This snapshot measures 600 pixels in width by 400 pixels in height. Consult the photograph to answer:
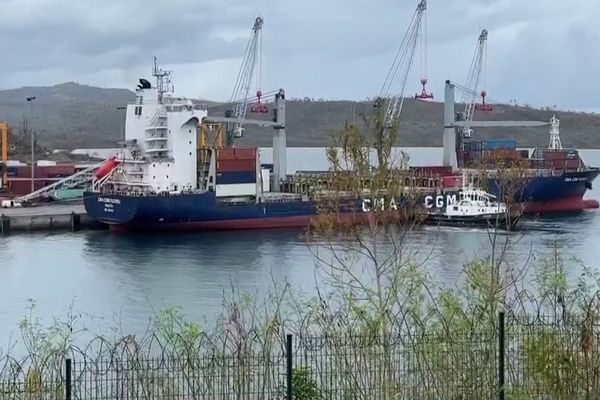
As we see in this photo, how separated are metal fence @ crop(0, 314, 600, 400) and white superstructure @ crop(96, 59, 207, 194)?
33322 millimetres

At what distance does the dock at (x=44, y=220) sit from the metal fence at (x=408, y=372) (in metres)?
31.1

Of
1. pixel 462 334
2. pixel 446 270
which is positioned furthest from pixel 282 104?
pixel 462 334

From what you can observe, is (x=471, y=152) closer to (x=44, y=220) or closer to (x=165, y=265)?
(x=44, y=220)

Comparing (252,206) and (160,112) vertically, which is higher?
(160,112)

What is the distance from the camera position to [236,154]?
42.8 metres

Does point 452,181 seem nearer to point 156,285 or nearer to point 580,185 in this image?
point 580,185

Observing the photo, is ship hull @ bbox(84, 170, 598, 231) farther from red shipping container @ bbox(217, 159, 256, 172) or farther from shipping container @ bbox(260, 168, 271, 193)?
shipping container @ bbox(260, 168, 271, 193)

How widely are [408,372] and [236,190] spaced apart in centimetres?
3425

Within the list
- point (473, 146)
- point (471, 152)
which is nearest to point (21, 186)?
point (471, 152)

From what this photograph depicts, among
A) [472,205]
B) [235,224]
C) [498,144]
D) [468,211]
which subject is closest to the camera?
[235,224]

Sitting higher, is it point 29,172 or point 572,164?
point 572,164

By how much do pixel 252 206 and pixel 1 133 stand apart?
15669 mm

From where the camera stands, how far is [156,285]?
24.5 metres

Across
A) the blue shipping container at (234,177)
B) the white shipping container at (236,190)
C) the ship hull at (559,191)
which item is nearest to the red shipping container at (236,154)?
the blue shipping container at (234,177)
